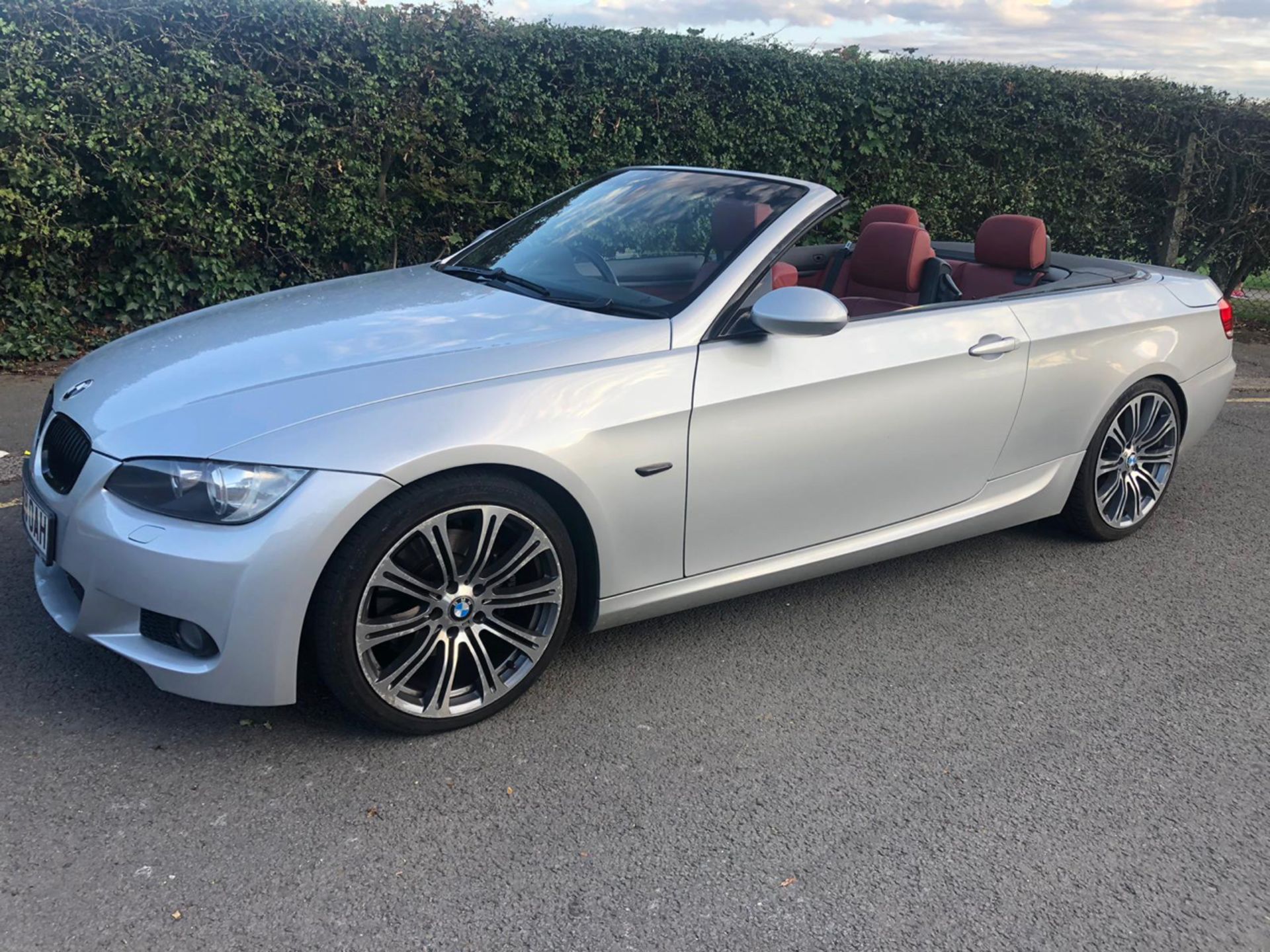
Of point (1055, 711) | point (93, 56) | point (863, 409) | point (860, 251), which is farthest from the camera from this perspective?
point (93, 56)

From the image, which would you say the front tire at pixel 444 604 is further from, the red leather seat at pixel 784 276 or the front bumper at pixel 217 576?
the red leather seat at pixel 784 276

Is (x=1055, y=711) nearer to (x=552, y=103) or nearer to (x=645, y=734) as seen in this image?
(x=645, y=734)

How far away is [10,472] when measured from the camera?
5098mm

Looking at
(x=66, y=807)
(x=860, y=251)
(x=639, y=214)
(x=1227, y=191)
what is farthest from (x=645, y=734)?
(x=1227, y=191)

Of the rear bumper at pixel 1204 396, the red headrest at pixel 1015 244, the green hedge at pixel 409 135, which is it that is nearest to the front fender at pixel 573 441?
the red headrest at pixel 1015 244

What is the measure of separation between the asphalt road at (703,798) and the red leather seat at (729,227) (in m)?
1.24

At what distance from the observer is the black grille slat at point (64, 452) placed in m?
2.94

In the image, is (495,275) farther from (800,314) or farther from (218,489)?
(218,489)

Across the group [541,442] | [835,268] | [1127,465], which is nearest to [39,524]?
[541,442]

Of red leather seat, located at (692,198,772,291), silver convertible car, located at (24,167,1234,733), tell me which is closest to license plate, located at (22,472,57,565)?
silver convertible car, located at (24,167,1234,733)

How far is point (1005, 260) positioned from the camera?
15.7 feet

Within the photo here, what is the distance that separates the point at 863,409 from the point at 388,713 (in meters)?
1.77

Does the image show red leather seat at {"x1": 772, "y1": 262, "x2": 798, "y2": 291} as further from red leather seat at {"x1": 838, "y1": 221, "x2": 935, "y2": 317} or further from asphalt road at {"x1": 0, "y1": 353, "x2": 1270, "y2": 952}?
asphalt road at {"x1": 0, "y1": 353, "x2": 1270, "y2": 952}

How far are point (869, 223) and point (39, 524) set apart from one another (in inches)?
138
